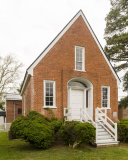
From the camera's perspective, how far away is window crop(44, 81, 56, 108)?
12263 millimetres

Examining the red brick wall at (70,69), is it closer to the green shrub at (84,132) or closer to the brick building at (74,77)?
the brick building at (74,77)

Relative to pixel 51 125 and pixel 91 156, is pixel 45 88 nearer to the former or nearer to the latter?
pixel 51 125

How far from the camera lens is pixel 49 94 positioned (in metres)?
12.4

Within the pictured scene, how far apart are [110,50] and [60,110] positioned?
12.8 meters

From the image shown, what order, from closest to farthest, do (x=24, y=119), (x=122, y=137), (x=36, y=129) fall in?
1. (x=36, y=129)
2. (x=24, y=119)
3. (x=122, y=137)

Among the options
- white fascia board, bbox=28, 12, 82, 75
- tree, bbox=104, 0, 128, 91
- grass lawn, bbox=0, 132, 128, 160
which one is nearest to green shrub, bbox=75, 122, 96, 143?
grass lawn, bbox=0, 132, 128, 160

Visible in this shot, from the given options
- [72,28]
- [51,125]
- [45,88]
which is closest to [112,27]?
[72,28]

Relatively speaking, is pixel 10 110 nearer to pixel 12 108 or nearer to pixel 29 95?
pixel 12 108

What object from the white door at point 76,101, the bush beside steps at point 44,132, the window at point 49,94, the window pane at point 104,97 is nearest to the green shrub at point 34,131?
the bush beside steps at point 44,132

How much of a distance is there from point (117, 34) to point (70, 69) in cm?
1207

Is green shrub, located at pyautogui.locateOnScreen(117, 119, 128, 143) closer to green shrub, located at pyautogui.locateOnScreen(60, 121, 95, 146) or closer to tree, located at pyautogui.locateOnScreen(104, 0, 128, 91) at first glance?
green shrub, located at pyautogui.locateOnScreen(60, 121, 95, 146)

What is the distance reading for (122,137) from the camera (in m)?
11.5

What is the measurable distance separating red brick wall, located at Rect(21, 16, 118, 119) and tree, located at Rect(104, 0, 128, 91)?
7.57 meters

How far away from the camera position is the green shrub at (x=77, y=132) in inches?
345
